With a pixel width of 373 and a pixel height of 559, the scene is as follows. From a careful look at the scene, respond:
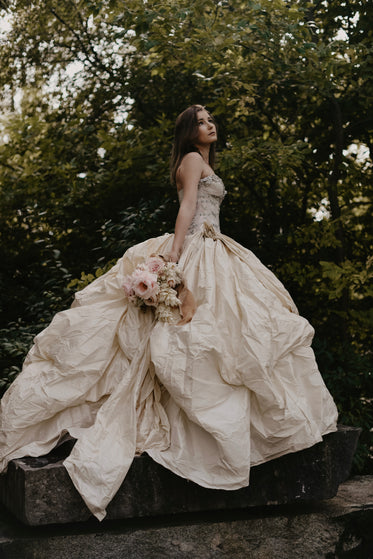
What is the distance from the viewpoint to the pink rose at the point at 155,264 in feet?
10.4

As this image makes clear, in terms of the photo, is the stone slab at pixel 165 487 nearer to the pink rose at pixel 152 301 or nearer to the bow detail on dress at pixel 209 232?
the pink rose at pixel 152 301

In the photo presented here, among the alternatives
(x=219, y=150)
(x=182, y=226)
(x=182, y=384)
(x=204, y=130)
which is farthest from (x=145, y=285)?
(x=219, y=150)

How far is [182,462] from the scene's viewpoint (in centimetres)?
268

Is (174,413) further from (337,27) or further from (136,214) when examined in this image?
(337,27)

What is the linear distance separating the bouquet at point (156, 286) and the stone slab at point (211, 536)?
941mm

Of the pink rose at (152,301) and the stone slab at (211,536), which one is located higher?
the pink rose at (152,301)

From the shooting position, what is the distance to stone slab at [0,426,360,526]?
2555 mm

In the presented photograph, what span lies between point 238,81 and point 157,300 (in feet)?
7.66

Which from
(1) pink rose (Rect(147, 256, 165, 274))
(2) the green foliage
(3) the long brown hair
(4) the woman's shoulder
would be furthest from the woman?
(2) the green foliage

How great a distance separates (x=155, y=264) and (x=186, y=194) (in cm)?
47

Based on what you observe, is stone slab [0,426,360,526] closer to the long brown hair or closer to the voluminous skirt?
the voluminous skirt

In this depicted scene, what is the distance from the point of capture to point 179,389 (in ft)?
8.98

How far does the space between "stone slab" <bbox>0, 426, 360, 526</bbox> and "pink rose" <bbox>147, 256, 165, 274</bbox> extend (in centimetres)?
93

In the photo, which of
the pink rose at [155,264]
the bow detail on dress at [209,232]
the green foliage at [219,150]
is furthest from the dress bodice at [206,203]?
the green foliage at [219,150]
